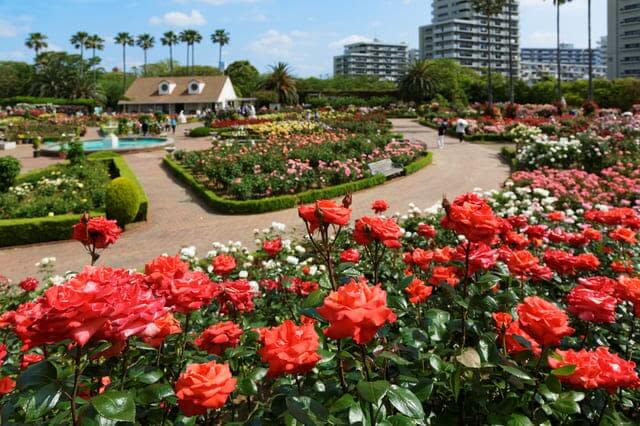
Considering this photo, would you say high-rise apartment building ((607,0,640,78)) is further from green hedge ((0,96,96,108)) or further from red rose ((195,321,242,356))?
red rose ((195,321,242,356))


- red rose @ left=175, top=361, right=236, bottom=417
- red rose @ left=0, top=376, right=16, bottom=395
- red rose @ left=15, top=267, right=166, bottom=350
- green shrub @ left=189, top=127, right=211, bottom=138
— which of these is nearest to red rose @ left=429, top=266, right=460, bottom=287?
red rose @ left=175, top=361, right=236, bottom=417

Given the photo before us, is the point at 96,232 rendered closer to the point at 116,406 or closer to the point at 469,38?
the point at 116,406

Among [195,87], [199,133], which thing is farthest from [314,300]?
[195,87]

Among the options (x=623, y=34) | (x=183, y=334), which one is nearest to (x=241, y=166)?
(x=183, y=334)

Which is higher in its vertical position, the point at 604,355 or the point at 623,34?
the point at 623,34

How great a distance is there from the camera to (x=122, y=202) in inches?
426

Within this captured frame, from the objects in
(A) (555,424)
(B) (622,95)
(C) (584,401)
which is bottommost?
(A) (555,424)

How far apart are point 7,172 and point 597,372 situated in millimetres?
15359

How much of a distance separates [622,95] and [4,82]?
7357 cm

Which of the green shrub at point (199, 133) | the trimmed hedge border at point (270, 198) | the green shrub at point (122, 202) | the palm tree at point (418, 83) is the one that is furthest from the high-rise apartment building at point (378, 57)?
the green shrub at point (122, 202)

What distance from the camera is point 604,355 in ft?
5.57

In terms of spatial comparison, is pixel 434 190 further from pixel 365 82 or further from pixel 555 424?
pixel 365 82

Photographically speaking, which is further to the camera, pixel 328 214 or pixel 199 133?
pixel 199 133

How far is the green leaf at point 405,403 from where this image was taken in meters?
1.41
